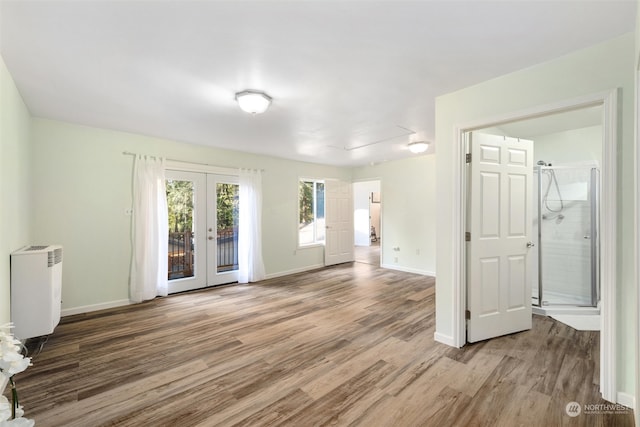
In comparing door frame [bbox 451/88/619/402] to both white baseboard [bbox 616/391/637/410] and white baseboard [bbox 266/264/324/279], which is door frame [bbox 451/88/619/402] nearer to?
white baseboard [bbox 616/391/637/410]

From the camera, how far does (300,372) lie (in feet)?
7.39

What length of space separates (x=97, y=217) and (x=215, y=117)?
2.17 meters

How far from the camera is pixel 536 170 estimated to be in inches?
154

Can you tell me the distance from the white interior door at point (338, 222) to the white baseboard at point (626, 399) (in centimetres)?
500

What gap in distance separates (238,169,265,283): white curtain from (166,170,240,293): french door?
128mm

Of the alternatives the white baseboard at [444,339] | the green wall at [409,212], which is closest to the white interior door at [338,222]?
the green wall at [409,212]

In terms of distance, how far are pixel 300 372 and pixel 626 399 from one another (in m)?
2.23

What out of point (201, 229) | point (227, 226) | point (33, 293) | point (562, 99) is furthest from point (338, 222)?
point (33, 293)

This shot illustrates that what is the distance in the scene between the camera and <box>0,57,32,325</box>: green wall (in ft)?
6.91

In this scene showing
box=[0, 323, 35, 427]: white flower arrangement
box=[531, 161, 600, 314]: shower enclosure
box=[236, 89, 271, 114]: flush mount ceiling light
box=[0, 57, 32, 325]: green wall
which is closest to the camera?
box=[0, 323, 35, 427]: white flower arrangement

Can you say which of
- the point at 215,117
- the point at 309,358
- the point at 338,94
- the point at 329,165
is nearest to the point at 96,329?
the point at 309,358

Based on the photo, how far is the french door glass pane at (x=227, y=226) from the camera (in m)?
4.93

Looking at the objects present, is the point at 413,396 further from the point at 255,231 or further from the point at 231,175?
the point at 231,175

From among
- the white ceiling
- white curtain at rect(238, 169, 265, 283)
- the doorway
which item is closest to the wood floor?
white curtain at rect(238, 169, 265, 283)
